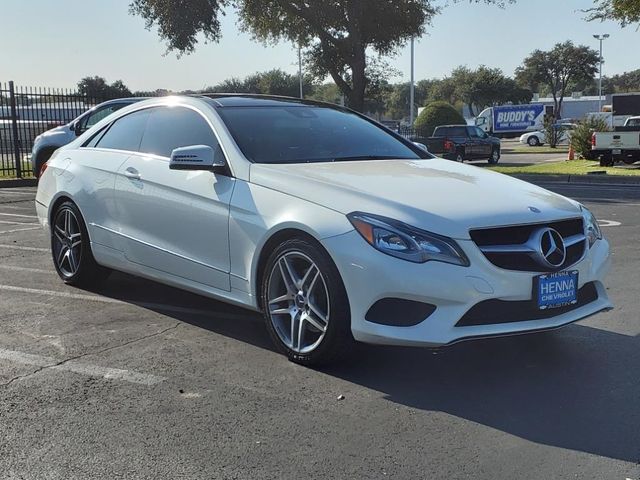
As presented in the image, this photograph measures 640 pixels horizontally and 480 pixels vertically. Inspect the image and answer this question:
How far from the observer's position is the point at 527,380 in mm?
4113

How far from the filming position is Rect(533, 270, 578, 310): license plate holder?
12.9 ft

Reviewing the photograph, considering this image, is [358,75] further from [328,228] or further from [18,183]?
[328,228]

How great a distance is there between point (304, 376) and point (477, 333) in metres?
1.04

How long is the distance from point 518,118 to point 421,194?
2223 inches

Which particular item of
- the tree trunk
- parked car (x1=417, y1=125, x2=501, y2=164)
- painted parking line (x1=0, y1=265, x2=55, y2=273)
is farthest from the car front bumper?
parked car (x1=417, y1=125, x2=501, y2=164)

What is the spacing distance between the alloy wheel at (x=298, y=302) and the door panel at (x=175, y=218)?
460 mm

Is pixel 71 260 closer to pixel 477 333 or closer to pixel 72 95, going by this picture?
pixel 477 333

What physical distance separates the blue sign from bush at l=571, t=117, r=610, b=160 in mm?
33073

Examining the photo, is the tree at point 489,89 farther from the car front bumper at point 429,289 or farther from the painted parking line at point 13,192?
the car front bumper at point 429,289

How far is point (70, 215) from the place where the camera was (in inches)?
247

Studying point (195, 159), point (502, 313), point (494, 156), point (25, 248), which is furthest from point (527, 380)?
point (494, 156)

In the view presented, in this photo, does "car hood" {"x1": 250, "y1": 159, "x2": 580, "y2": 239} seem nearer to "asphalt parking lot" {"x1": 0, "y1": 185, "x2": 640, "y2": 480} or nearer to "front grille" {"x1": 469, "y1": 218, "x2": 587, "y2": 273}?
"front grille" {"x1": 469, "y1": 218, "x2": 587, "y2": 273}

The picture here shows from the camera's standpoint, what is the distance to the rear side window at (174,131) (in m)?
5.19

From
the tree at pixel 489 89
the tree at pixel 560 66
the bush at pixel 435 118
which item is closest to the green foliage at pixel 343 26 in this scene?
the bush at pixel 435 118
